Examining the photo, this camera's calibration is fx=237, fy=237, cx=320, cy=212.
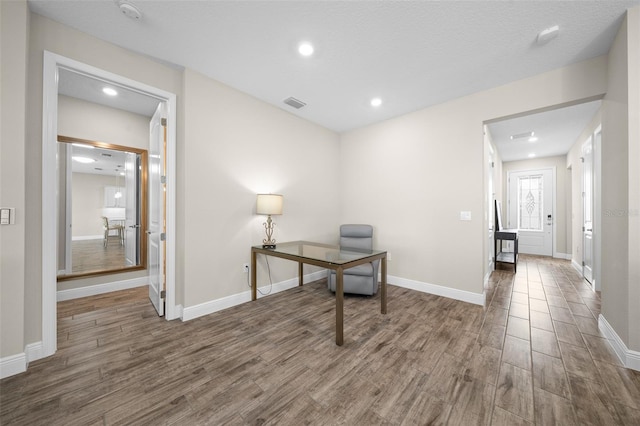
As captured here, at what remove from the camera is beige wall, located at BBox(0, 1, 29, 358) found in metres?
1.70

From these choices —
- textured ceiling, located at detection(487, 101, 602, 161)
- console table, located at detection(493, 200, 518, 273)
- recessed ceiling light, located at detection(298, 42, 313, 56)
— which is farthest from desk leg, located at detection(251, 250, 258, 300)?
console table, located at detection(493, 200, 518, 273)

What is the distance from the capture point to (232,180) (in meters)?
3.04

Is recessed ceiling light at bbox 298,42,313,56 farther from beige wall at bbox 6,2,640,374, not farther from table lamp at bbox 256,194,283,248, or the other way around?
table lamp at bbox 256,194,283,248

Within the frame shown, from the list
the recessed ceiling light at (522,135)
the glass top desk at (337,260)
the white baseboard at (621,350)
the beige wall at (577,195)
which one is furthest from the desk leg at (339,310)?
the beige wall at (577,195)

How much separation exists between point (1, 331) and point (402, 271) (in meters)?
4.21

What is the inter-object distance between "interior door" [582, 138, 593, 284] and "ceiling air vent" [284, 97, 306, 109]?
4613 mm

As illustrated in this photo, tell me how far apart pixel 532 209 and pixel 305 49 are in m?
7.59

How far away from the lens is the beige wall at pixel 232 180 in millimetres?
2678

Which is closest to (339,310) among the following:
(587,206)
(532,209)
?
(587,206)

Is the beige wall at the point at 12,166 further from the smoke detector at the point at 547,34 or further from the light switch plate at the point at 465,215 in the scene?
the light switch plate at the point at 465,215

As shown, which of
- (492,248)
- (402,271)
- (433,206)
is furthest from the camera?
(492,248)

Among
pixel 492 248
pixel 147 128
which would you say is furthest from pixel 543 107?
pixel 147 128

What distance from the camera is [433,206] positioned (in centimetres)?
352

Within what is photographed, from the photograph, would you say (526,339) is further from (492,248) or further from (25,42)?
(25,42)
